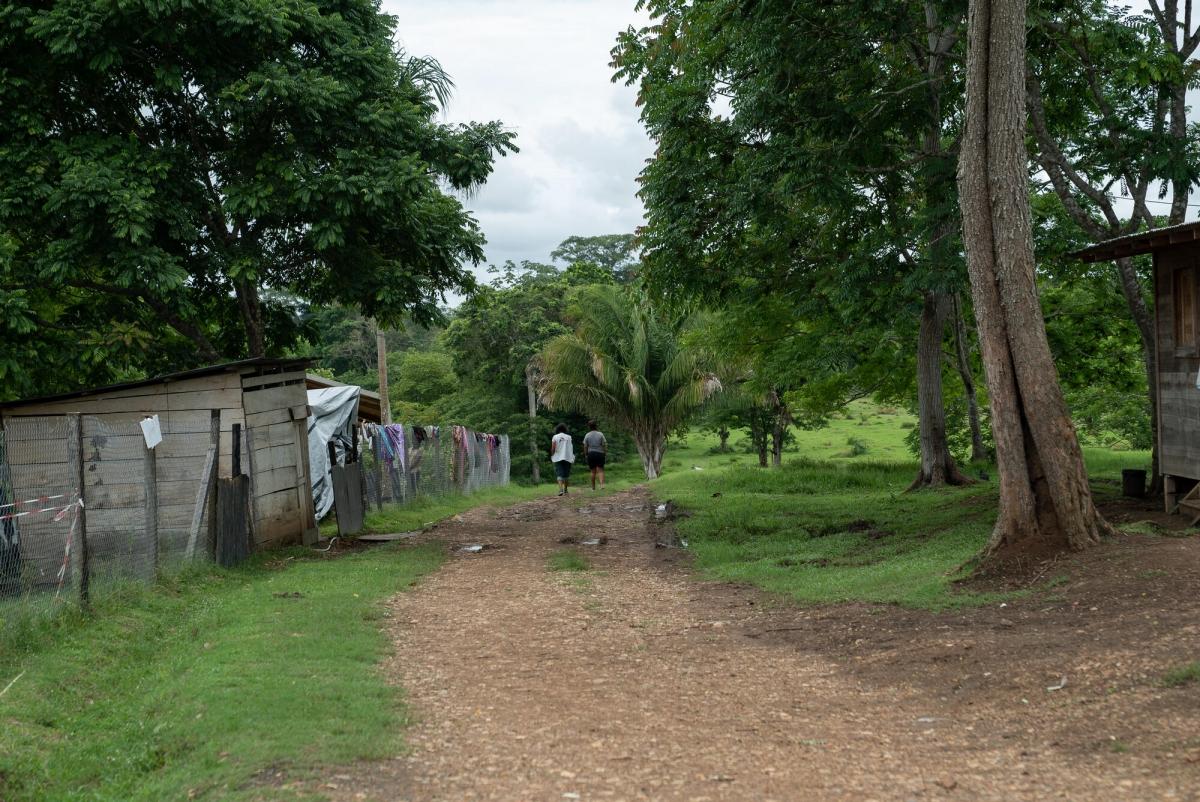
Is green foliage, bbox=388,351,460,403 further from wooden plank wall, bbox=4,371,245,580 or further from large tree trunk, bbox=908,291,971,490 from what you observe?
wooden plank wall, bbox=4,371,245,580

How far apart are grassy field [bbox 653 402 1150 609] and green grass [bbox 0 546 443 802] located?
4332 mm

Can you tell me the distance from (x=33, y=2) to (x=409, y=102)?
466 centimetres

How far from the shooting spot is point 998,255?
9.52 meters

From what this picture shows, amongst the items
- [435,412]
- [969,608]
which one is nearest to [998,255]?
[969,608]

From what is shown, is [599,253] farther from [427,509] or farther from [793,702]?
[793,702]

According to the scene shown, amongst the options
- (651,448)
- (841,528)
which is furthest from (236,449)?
(651,448)

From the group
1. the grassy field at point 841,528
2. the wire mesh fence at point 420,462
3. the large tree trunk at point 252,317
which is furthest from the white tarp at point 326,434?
the grassy field at point 841,528

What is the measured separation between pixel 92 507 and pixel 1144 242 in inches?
406

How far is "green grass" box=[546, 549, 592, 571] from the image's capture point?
12.5m

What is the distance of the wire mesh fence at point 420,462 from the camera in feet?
63.8

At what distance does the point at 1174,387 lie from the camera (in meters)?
11.3

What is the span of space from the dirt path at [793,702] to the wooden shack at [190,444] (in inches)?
120

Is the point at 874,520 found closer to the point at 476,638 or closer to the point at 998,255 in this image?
the point at 998,255

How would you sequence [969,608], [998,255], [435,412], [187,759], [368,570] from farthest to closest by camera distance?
1. [435,412]
2. [368,570]
3. [998,255]
4. [969,608]
5. [187,759]
